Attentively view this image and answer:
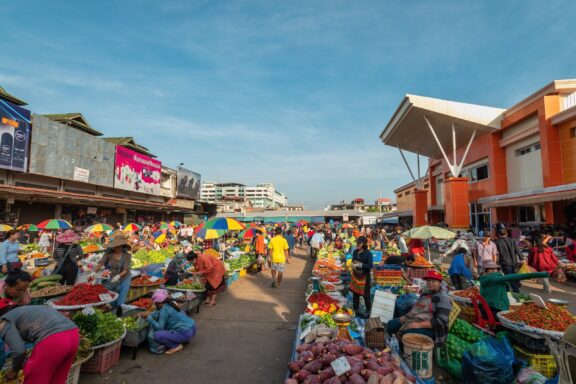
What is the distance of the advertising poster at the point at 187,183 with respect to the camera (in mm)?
41156

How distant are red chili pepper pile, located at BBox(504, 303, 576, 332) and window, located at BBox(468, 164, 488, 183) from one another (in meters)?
18.6

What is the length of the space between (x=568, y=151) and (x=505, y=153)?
459 cm

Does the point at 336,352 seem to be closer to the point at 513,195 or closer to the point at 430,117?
the point at 513,195

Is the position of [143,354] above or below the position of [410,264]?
below

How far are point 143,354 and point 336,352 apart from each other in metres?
3.37

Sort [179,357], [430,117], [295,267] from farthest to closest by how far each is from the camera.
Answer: [430,117]
[295,267]
[179,357]

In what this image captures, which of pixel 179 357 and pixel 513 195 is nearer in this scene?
pixel 179 357

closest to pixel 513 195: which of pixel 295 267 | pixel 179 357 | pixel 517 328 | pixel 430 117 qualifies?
pixel 430 117

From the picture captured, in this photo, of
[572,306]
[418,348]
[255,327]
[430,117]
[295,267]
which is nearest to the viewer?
[418,348]

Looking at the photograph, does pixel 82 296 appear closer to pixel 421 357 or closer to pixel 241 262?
pixel 421 357

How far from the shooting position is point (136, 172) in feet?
106

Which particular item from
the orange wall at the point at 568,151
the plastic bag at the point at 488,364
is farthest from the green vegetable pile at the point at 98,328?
the orange wall at the point at 568,151

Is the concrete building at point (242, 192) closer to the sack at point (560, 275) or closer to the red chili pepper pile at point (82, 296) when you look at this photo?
the sack at point (560, 275)

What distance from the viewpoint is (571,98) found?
14648mm
